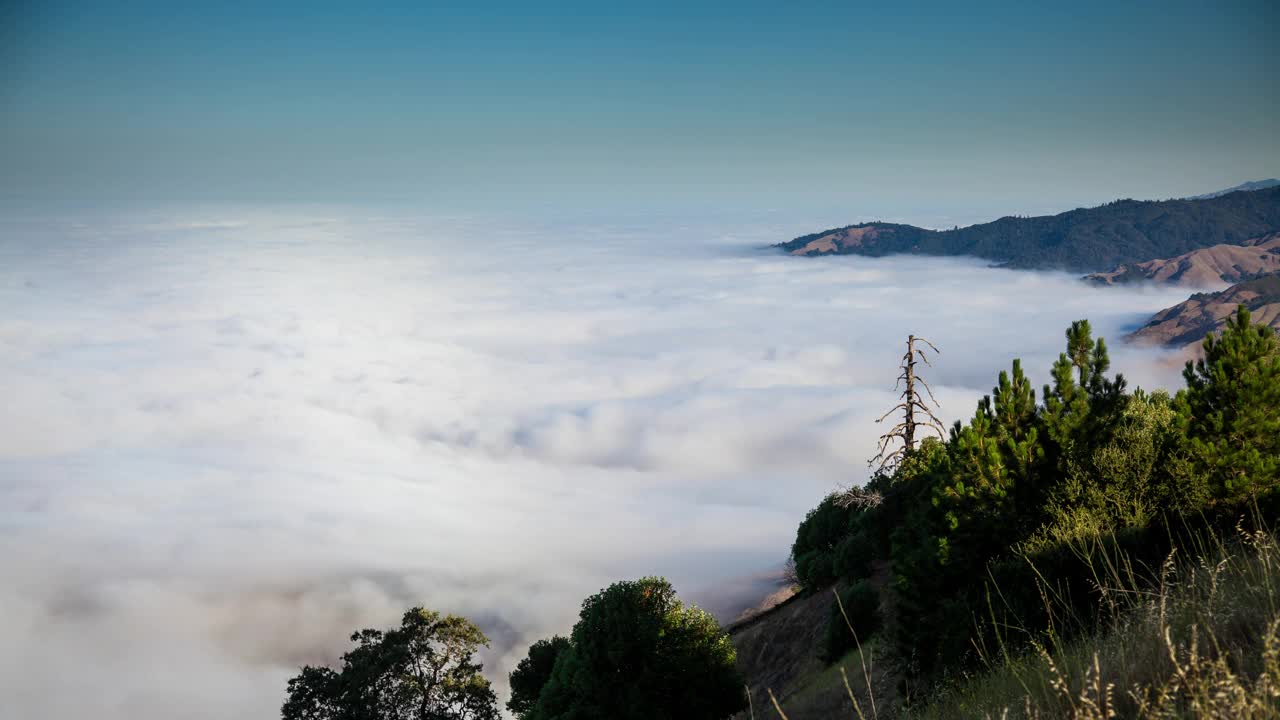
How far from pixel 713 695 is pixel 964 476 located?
16753 millimetres

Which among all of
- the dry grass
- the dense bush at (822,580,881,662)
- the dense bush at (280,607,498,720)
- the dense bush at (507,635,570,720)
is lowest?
the dense bush at (507,635,570,720)

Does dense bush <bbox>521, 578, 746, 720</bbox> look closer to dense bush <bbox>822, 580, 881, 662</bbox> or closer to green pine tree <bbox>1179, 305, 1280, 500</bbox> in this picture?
dense bush <bbox>822, 580, 881, 662</bbox>

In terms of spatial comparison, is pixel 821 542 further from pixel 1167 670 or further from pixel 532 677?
pixel 1167 670

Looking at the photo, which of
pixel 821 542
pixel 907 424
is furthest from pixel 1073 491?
pixel 821 542

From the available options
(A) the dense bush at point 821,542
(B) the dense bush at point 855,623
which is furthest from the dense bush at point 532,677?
(B) the dense bush at point 855,623

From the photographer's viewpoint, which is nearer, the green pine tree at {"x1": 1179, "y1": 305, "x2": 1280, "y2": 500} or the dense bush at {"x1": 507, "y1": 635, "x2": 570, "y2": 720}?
the green pine tree at {"x1": 1179, "y1": 305, "x2": 1280, "y2": 500}

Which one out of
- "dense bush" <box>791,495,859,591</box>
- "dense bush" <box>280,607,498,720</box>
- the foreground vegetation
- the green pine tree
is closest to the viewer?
the foreground vegetation

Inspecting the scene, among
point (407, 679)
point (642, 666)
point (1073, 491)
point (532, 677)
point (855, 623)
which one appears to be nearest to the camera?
point (1073, 491)

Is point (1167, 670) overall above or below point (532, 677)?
above

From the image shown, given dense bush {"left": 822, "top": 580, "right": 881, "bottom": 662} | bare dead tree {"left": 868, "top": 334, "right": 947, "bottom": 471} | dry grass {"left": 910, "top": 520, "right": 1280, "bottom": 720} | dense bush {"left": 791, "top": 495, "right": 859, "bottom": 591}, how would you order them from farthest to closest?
dense bush {"left": 791, "top": 495, "right": 859, "bottom": 591}, bare dead tree {"left": 868, "top": 334, "right": 947, "bottom": 471}, dense bush {"left": 822, "top": 580, "right": 881, "bottom": 662}, dry grass {"left": 910, "top": 520, "right": 1280, "bottom": 720}

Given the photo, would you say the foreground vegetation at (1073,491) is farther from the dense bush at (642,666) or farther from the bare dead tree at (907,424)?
the bare dead tree at (907,424)

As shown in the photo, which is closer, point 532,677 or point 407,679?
point 407,679

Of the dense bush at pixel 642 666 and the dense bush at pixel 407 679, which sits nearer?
the dense bush at pixel 642 666

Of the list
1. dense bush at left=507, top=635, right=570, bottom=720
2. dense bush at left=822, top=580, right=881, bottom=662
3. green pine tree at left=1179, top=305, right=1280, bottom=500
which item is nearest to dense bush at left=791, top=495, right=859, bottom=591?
dense bush at left=822, top=580, right=881, bottom=662
